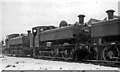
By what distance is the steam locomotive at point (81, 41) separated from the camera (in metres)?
12.6

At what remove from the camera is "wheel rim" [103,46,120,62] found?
1215 cm

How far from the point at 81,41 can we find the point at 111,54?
4.75 metres

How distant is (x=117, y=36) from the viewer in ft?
41.3

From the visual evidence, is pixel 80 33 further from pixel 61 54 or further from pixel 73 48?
pixel 61 54

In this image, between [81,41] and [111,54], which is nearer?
[111,54]

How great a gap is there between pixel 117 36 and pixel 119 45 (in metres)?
1.03

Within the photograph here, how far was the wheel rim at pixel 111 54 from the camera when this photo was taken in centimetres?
1215

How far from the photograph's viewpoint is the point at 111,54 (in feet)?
40.6

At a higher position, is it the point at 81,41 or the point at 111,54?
the point at 81,41

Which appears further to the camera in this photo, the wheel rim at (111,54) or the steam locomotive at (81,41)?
the steam locomotive at (81,41)

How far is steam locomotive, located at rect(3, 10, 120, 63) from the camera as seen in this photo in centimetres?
1263

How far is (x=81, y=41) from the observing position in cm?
1678

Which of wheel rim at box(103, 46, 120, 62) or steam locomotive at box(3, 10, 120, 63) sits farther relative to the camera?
steam locomotive at box(3, 10, 120, 63)

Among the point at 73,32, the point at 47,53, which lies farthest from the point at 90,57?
the point at 47,53
